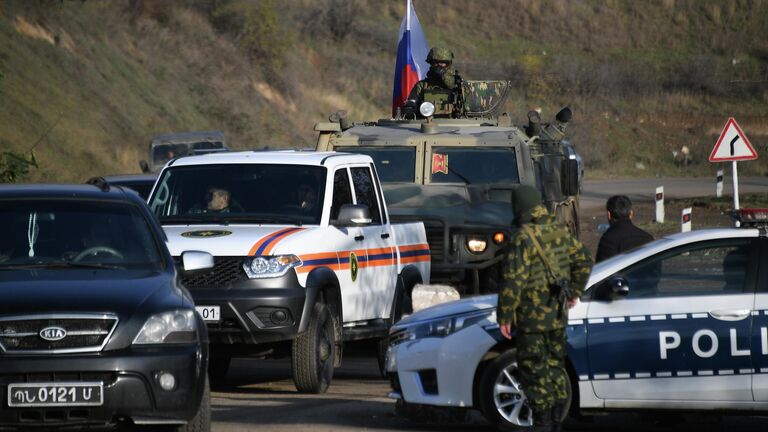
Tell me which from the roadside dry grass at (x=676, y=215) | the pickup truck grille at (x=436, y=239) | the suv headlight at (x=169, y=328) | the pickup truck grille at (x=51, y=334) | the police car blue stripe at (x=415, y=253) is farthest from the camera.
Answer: the roadside dry grass at (x=676, y=215)

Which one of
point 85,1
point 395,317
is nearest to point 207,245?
point 395,317

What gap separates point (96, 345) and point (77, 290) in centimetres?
38

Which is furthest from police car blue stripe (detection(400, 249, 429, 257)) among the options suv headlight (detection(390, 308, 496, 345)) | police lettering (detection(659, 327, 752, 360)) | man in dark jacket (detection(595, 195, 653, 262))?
police lettering (detection(659, 327, 752, 360))

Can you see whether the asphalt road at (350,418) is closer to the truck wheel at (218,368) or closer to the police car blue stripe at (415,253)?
the truck wheel at (218,368)

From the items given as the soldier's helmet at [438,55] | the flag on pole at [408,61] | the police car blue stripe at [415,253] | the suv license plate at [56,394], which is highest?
the flag on pole at [408,61]

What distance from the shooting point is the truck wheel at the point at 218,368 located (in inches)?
497

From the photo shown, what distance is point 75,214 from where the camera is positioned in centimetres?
893

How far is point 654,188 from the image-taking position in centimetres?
4447

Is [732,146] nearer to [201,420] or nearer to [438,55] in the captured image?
[438,55]

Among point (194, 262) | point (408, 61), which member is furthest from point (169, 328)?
point (408, 61)

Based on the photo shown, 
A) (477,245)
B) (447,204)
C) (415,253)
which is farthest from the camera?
(447,204)

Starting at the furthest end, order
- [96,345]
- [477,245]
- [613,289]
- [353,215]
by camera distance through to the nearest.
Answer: [477,245] → [353,215] → [613,289] → [96,345]

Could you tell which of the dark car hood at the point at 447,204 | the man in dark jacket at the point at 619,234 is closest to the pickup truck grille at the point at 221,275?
the man in dark jacket at the point at 619,234

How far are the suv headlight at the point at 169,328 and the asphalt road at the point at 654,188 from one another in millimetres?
29578
